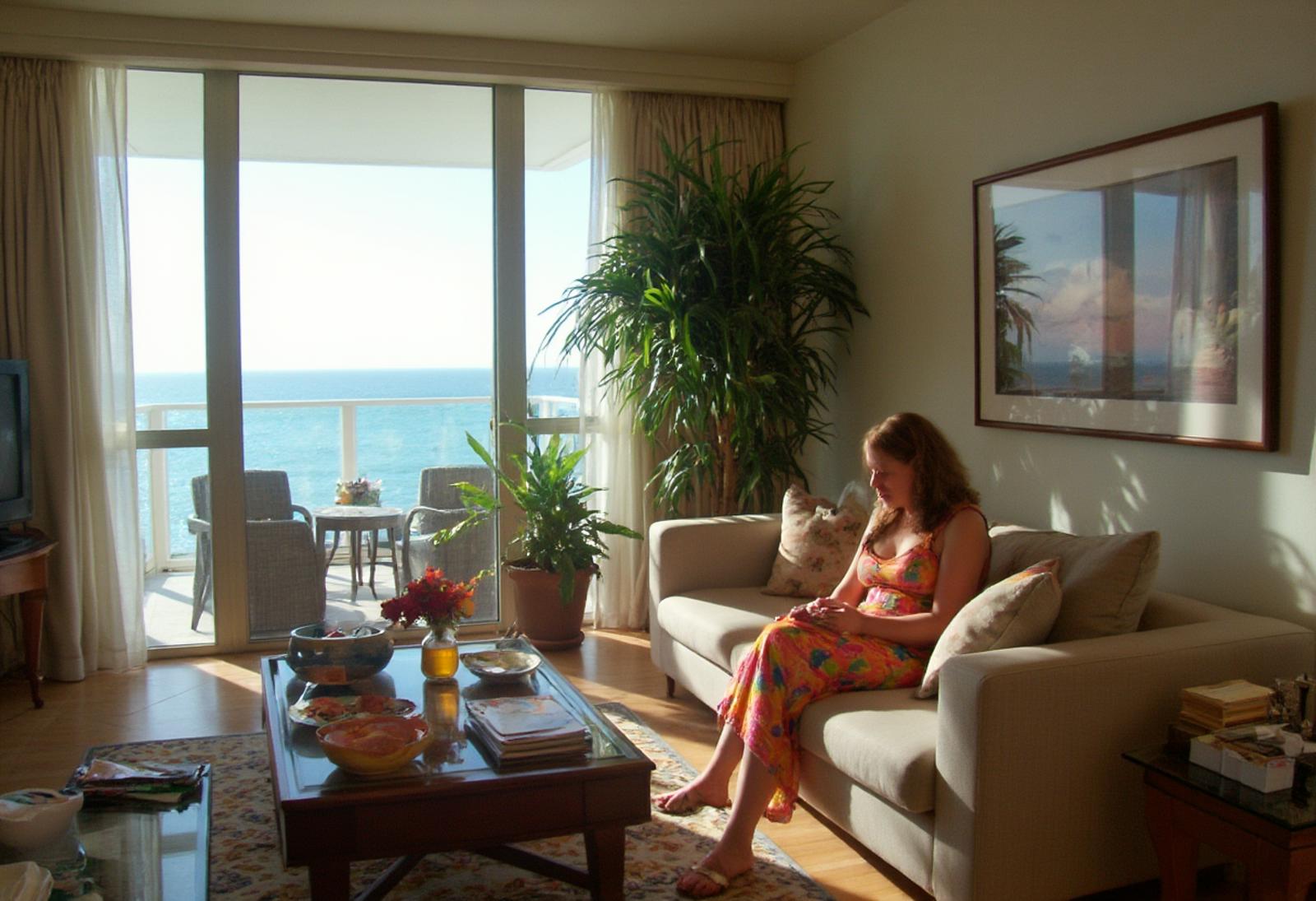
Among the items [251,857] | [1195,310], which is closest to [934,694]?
[1195,310]

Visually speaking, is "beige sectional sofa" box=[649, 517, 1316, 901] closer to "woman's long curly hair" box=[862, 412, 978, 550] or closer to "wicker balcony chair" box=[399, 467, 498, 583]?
"woman's long curly hair" box=[862, 412, 978, 550]

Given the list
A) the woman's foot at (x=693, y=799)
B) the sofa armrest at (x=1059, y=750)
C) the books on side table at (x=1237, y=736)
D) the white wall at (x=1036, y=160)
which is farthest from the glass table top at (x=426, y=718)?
the white wall at (x=1036, y=160)

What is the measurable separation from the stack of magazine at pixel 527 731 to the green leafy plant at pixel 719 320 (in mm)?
2049

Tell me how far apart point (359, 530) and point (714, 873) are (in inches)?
117

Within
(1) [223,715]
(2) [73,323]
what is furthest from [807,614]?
(2) [73,323]

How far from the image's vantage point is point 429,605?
3086mm

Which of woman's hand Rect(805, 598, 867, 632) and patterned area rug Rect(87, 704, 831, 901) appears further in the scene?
woman's hand Rect(805, 598, 867, 632)

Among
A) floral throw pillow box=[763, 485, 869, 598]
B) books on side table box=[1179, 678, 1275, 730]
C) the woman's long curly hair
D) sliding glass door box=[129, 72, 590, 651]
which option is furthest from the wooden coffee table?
sliding glass door box=[129, 72, 590, 651]

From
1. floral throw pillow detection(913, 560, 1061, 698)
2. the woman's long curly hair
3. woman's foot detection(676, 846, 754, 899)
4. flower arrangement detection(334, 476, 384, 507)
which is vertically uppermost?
the woman's long curly hair

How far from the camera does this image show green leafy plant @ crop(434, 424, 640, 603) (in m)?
4.98

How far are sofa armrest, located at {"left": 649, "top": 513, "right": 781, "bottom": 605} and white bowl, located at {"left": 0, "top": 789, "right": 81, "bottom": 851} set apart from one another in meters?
2.29

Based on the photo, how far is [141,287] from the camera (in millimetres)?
4867

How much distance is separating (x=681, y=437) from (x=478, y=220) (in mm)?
1374

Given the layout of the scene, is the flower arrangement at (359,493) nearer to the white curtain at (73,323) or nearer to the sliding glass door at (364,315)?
the sliding glass door at (364,315)
